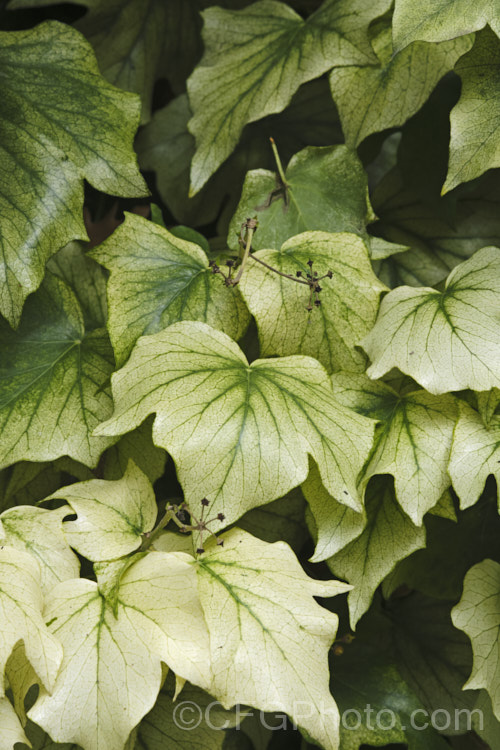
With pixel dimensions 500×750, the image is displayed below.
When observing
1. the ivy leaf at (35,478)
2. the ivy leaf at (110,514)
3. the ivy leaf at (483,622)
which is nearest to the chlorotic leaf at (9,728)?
the ivy leaf at (110,514)

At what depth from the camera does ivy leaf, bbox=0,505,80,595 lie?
585 mm

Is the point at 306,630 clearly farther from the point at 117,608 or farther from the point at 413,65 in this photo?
the point at 413,65

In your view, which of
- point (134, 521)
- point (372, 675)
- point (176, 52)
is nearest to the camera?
point (134, 521)

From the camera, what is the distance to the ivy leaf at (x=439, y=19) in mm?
591

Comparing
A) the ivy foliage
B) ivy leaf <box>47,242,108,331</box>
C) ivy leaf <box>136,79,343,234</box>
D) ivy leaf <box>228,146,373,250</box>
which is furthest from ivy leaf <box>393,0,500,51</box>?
ivy leaf <box>47,242,108,331</box>

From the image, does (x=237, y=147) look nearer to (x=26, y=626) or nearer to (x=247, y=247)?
(x=247, y=247)

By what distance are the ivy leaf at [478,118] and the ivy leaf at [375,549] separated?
292 mm

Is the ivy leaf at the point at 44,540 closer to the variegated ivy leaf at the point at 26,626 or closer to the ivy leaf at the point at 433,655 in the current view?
the variegated ivy leaf at the point at 26,626

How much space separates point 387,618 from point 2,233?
0.60 meters

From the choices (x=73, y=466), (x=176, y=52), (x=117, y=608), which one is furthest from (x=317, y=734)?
(x=176, y=52)

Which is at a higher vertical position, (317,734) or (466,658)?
(317,734)

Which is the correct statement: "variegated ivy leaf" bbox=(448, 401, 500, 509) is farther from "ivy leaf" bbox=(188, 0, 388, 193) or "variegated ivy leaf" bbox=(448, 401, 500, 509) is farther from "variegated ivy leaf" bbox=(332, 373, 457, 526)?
"ivy leaf" bbox=(188, 0, 388, 193)

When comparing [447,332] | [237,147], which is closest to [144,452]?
[447,332]

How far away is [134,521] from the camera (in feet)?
2.02
